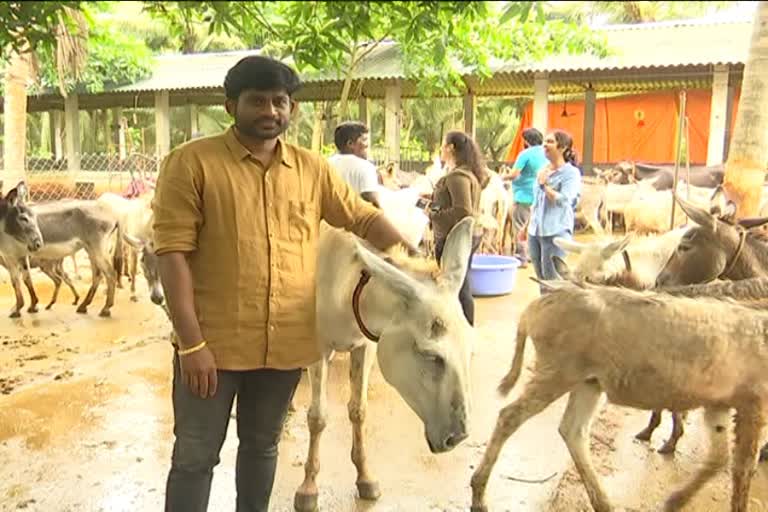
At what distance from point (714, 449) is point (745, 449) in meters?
0.16

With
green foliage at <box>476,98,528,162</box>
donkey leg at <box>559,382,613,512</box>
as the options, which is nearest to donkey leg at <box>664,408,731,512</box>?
donkey leg at <box>559,382,613,512</box>

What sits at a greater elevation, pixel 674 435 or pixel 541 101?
pixel 541 101

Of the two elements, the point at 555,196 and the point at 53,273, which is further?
the point at 53,273

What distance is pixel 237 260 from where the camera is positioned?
7.25 feet

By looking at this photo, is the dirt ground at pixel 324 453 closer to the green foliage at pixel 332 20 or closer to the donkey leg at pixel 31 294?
the donkey leg at pixel 31 294

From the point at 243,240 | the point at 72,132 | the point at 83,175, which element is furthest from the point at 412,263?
the point at 72,132

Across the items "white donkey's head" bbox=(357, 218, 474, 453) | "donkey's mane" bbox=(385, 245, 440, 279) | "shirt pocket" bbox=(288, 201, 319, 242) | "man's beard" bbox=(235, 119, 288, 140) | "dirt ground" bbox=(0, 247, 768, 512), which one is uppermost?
"man's beard" bbox=(235, 119, 288, 140)

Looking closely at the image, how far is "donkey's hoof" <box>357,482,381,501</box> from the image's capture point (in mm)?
3432

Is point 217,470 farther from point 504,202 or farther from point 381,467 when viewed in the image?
point 504,202

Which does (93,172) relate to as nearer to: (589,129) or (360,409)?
(589,129)

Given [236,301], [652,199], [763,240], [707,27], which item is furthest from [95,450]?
[707,27]

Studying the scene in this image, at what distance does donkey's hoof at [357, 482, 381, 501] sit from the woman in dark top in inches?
87.1

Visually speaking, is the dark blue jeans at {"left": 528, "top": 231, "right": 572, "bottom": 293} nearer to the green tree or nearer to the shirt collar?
the shirt collar

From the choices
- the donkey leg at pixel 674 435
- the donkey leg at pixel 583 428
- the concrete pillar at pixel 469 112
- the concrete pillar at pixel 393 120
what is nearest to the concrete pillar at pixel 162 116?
the concrete pillar at pixel 393 120
